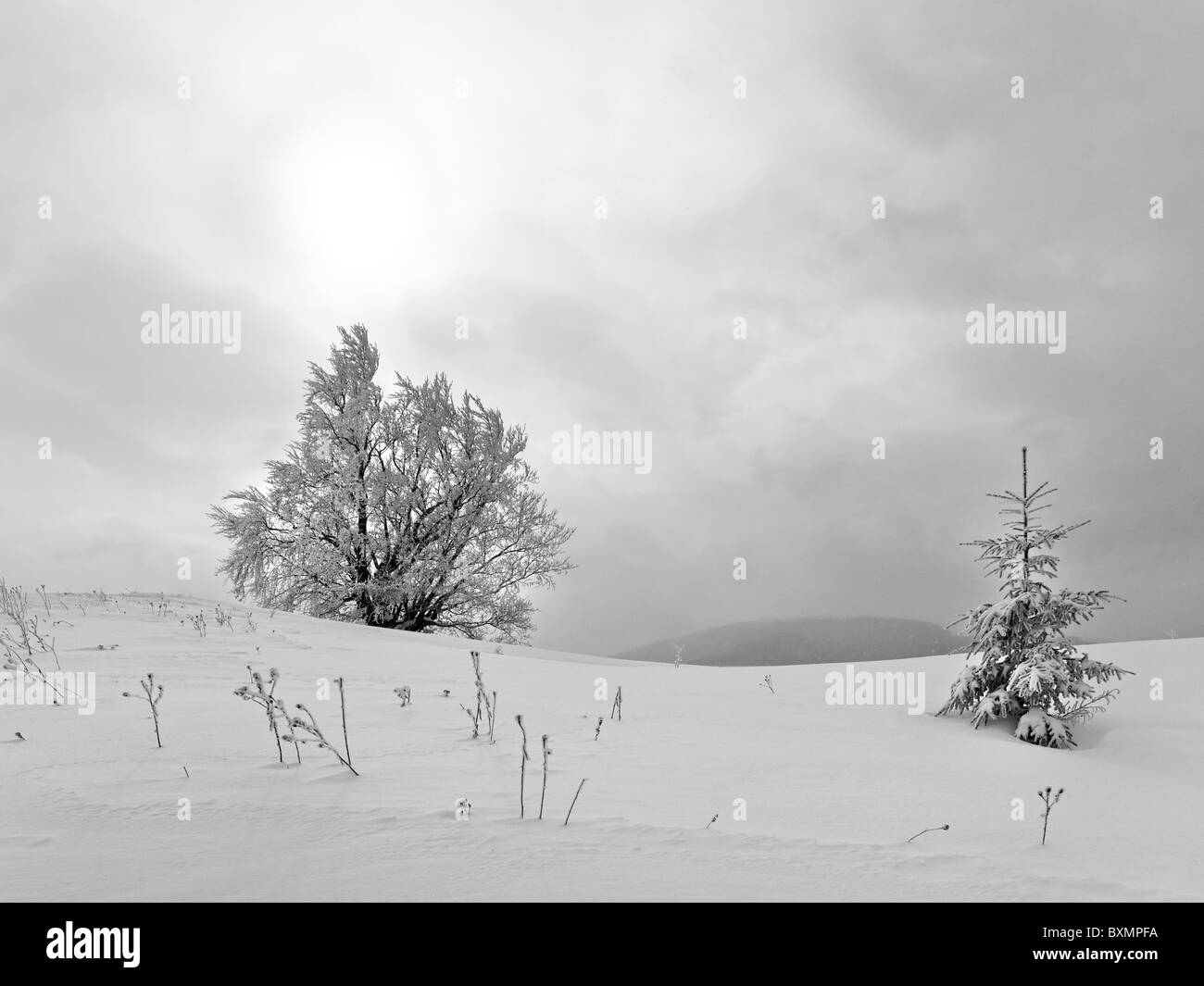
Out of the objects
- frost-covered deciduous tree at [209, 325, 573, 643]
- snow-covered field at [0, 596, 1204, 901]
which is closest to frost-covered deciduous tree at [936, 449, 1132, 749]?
snow-covered field at [0, 596, 1204, 901]

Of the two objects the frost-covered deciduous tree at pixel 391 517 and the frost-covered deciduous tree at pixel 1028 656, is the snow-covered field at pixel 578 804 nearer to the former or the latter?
the frost-covered deciduous tree at pixel 1028 656

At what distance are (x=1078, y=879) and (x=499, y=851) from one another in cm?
169

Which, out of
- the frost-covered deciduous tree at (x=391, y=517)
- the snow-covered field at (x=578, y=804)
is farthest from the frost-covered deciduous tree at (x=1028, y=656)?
the frost-covered deciduous tree at (x=391, y=517)

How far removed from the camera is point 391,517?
18.0 metres

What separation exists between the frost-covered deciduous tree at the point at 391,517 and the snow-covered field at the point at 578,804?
42.3ft

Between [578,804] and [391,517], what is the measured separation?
54.0 ft

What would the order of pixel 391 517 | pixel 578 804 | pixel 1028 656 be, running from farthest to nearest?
pixel 391 517 < pixel 1028 656 < pixel 578 804

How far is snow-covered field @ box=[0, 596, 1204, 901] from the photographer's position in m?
1.80

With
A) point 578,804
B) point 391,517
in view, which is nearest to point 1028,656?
point 578,804

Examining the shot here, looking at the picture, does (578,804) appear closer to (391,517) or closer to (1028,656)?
(1028,656)

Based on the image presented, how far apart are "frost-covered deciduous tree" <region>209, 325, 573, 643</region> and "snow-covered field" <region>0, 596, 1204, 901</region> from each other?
12.9m

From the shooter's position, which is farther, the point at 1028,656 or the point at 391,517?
the point at 391,517

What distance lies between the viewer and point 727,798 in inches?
105

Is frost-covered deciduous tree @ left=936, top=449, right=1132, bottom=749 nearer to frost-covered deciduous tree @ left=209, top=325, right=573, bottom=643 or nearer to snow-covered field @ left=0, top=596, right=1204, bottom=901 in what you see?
snow-covered field @ left=0, top=596, right=1204, bottom=901
